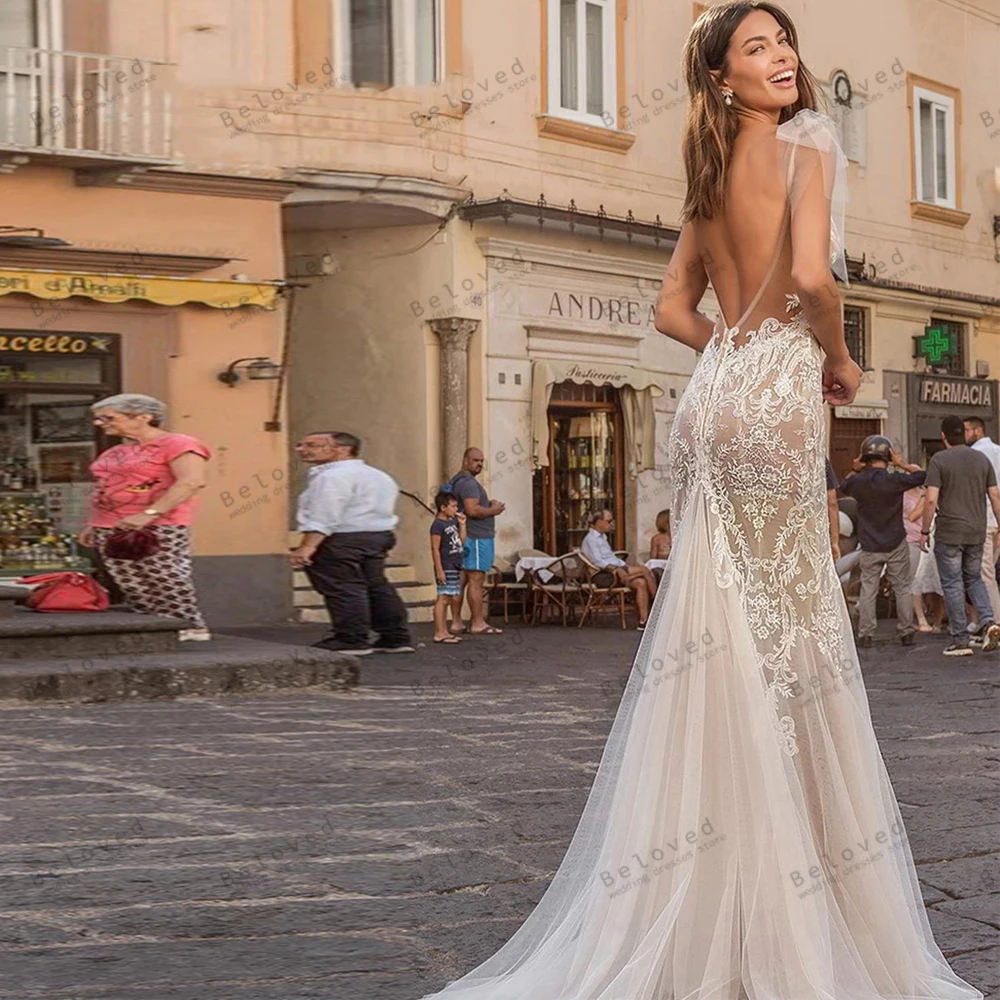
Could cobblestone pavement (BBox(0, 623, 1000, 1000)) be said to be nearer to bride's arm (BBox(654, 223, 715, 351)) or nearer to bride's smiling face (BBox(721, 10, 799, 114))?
bride's arm (BBox(654, 223, 715, 351))

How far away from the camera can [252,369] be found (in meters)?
17.2

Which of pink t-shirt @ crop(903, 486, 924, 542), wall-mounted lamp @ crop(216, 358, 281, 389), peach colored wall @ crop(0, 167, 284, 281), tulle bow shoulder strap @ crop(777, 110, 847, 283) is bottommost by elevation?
pink t-shirt @ crop(903, 486, 924, 542)

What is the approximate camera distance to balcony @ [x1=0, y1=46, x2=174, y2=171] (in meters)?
16.0

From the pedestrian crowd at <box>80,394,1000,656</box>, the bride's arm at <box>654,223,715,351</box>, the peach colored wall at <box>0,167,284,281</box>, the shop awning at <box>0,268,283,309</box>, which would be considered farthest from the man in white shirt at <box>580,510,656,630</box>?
the bride's arm at <box>654,223,715,351</box>

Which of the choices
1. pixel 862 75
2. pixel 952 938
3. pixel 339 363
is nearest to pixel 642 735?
pixel 952 938

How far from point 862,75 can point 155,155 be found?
12.3 meters

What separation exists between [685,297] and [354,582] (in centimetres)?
946

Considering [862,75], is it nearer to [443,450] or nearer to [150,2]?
[443,450]

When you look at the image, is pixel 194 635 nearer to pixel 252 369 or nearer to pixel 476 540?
pixel 476 540

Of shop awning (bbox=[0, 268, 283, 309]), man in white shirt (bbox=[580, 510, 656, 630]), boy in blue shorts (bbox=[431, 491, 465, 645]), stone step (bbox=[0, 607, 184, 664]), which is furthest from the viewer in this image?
man in white shirt (bbox=[580, 510, 656, 630])

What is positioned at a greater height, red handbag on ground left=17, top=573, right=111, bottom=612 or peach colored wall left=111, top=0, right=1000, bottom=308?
peach colored wall left=111, top=0, right=1000, bottom=308

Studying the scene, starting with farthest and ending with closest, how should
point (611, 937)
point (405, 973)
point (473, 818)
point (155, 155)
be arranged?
point (155, 155) → point (473, 818) → point (405, 973) → point (611, 937)

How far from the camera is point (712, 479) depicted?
3820 mm

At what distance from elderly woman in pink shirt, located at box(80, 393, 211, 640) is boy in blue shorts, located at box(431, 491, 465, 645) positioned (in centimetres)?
403
